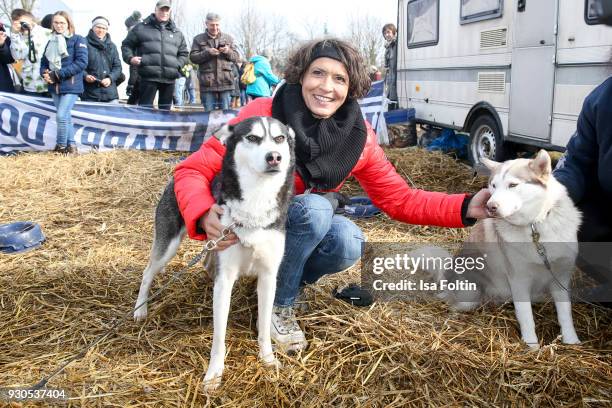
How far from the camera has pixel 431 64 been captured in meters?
8.70

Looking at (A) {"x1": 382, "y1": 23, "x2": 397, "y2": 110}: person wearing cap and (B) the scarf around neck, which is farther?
(A) {"x1": 382, "y1": 23, "x2": 397, "y2": 110}: person wearing cap

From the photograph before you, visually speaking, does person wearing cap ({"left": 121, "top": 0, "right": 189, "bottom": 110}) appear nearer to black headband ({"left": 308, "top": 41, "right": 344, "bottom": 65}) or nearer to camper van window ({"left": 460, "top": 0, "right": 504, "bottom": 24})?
camper van window ({"left": 460, "top": 0, "right": 504, "bottom": 24})

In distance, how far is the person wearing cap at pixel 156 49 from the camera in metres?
8.11

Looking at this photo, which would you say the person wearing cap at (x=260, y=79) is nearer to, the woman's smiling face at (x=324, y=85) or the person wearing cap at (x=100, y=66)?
the person wearing cap at (x=100, y=66)

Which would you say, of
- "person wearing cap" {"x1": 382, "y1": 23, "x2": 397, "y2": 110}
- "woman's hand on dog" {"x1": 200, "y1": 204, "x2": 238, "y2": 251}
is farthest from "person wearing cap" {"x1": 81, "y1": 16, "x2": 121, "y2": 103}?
"woman's hand on dog" {"x1": 200, "y1": 204, "x2": 238, "y2": 251}

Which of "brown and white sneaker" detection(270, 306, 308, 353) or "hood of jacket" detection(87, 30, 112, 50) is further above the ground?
"hood of jacket" detection(87, 30, 112, 50)

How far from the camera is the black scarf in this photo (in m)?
2.48

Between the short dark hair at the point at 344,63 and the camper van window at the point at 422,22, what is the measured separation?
21.0 ft

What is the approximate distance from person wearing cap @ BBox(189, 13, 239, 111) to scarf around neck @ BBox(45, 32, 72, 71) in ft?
7.16

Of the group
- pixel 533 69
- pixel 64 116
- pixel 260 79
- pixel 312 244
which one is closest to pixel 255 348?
pixel 312 244

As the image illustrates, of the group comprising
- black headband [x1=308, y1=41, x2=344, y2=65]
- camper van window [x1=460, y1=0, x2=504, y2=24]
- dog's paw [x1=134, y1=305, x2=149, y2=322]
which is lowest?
dog's paw [x1=134, y1=305, x2=149, y2=322]

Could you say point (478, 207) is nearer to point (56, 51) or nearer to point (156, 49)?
point (156, 49)

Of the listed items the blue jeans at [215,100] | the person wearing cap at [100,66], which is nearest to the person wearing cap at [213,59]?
the blue jeans at [215,100]

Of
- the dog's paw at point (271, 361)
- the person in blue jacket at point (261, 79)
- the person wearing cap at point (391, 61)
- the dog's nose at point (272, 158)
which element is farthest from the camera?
the person wearing cap at point (391, 61)
